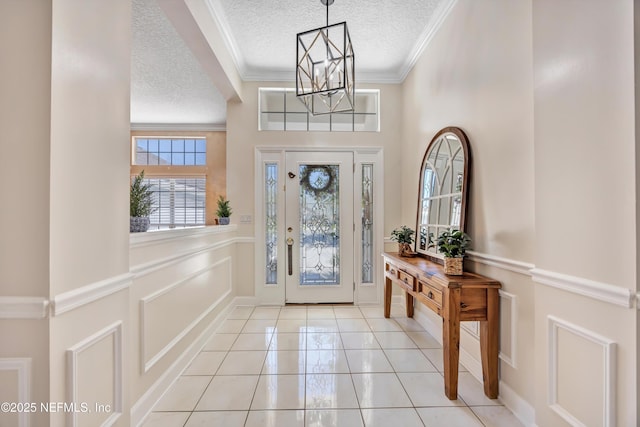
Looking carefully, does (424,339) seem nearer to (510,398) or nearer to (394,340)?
(394,340)

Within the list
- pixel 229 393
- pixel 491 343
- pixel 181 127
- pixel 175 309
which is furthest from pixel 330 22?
pixel 181 127

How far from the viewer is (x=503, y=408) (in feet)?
6.23

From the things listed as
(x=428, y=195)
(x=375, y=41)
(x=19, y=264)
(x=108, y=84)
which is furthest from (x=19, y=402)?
(x=375, y=41)

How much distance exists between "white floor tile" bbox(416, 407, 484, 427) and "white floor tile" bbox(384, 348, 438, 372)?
1.56 feet

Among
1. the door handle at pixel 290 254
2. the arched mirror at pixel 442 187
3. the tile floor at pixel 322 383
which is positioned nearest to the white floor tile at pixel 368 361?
the tile floor at pixel 322 383

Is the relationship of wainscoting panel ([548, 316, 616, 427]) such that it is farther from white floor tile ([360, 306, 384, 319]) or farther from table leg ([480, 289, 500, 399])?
white floor tile ([360, 306, 384, 319])

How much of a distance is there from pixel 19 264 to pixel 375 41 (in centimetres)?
339

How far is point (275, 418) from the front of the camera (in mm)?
1802

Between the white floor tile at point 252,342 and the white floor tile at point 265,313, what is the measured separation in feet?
1.74

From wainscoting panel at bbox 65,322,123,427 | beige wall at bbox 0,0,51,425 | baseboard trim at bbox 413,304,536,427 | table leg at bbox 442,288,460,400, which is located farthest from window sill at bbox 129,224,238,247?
baseboard trim at bbox 413,304,536,427

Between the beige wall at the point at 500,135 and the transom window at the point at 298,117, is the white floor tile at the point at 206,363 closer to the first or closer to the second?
the beige wall at the point at 500,135

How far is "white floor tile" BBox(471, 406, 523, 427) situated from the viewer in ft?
5.78

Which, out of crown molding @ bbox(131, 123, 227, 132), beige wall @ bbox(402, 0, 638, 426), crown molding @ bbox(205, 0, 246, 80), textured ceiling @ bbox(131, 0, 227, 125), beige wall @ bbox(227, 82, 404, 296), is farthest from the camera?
crown molding @ bbox(131, 123, 227, 132)

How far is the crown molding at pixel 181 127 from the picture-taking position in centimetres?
599
